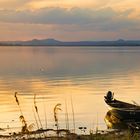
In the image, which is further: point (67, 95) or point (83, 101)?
point (67, 95)

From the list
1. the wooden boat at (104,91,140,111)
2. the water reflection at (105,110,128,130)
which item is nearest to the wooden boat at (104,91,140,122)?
the wooden boat at (104,91,140,111)

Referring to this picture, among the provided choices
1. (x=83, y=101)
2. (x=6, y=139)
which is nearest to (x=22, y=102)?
(x=83, y=101)

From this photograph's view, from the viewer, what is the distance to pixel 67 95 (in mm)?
48781

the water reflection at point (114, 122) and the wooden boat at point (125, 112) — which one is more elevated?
the wooden boat at point (125, 112)

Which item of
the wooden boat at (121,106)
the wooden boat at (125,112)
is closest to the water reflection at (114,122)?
the wooden boat at (125,112)

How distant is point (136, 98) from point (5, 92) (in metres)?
17.5

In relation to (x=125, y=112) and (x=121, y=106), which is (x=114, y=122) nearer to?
(x=125, y=112)

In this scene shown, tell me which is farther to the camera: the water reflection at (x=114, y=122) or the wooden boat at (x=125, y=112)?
the water reflection at (x=114, y=122)

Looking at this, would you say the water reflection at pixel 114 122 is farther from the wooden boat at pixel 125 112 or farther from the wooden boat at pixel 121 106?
the wooden boat at pixel 121 106

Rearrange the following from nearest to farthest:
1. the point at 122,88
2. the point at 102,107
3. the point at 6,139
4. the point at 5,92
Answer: the point at 6,139, the point at 102,107, the point at 5,92, the point at 122,88

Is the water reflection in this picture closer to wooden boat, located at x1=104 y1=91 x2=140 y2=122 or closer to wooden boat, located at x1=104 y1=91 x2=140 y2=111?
wooden boat, located at x1=104 y1=91 x2=140 y2=122

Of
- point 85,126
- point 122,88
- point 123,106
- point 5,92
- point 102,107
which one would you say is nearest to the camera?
point 85,126

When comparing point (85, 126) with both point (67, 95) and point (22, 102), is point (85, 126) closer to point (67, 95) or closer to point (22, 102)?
point (22, 102)

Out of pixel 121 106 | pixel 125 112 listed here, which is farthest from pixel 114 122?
pixel 121 106
